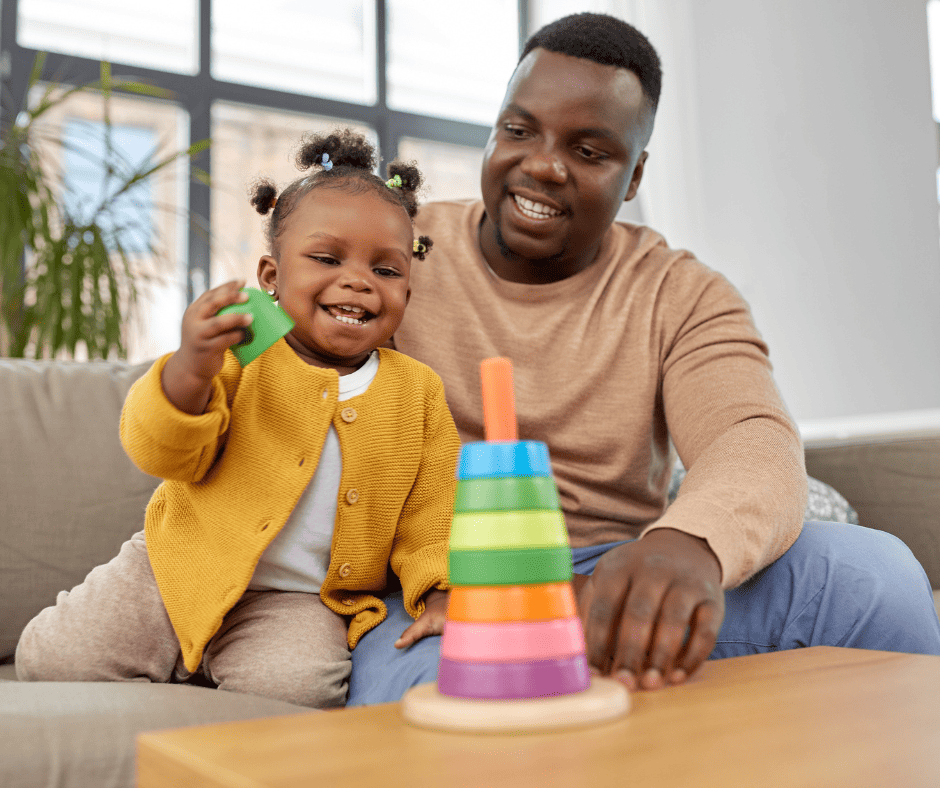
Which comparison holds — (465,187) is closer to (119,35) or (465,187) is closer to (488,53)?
(488,53)

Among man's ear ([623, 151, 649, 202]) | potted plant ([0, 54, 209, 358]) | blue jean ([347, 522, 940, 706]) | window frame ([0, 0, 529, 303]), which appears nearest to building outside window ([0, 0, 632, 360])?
window frame ([0, 0, 529, 303])

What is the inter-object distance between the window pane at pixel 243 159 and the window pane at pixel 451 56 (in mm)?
484

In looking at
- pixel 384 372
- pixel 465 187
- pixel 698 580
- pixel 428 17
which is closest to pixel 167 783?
pixel 698 580

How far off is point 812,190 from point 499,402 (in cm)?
343

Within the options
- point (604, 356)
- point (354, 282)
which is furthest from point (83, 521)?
point (604, 356)

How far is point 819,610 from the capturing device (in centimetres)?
98

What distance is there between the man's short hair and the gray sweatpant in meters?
0.91

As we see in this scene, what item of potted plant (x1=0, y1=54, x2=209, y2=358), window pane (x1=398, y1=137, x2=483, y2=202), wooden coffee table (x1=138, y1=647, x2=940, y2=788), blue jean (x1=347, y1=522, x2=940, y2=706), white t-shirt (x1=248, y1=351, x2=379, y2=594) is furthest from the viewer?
window pane (x1=398, y1=137, x2=483, y2=202)

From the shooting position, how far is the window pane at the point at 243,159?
392 centimetres

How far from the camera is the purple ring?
1.85ft

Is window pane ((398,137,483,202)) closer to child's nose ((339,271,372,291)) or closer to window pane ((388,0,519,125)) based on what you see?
window pane ((388,0,519,125))

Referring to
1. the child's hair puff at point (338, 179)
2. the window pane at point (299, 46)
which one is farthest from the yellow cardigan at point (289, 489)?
the window pane at point (299, 46)

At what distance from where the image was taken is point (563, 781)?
0.46 metres

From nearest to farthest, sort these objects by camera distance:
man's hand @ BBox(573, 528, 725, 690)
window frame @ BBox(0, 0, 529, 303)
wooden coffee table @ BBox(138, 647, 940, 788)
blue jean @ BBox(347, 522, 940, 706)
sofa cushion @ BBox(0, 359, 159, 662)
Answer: wooden coffee table @ BBox(138, 647, 940, 788)
man's hand @ BBox(573, 528, 725, 690)
blue jean @ BBox(347, 522, 940, 706)
sofa cushion @ BBox(0, 359, 159, 662)
window frame @ BBox(0, 0, 529, 303)
